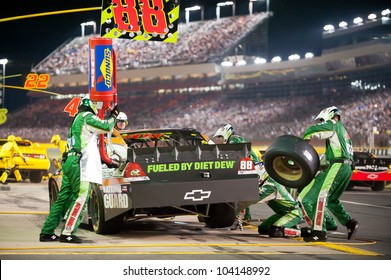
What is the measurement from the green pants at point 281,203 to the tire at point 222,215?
0.94 meters

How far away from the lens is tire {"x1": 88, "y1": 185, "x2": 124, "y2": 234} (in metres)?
9.05

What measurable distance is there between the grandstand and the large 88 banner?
3049 cm

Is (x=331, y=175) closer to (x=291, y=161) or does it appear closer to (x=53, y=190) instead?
(x=291, y=161)

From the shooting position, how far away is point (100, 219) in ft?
29.9

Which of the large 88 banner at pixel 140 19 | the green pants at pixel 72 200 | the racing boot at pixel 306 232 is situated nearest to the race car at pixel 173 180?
the green pants at pixel 72 200

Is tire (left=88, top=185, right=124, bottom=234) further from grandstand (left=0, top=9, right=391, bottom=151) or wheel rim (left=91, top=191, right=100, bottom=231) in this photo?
grandstand (left=0, top=9, right=391, bottom=151)

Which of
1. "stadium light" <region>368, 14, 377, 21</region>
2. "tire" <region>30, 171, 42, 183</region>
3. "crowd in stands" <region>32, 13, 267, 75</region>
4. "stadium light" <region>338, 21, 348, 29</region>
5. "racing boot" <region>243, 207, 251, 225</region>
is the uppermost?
"stadium light" <region>368, 14, 377, 21</region>

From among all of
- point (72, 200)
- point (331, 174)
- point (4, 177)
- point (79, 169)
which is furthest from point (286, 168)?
point (4, 177)

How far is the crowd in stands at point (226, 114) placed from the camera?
46.3 m

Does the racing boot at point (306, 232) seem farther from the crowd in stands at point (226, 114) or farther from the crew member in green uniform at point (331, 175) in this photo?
the crowd in stands at point (226, 114)

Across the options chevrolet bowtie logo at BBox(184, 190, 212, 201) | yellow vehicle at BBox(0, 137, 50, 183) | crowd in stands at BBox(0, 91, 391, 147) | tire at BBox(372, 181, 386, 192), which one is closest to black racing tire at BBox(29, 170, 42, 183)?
yellow vehicle at BBox(0, 137, 50, 183)

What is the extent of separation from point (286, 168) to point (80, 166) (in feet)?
7.90

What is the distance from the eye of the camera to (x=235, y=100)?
5922 centimetres
